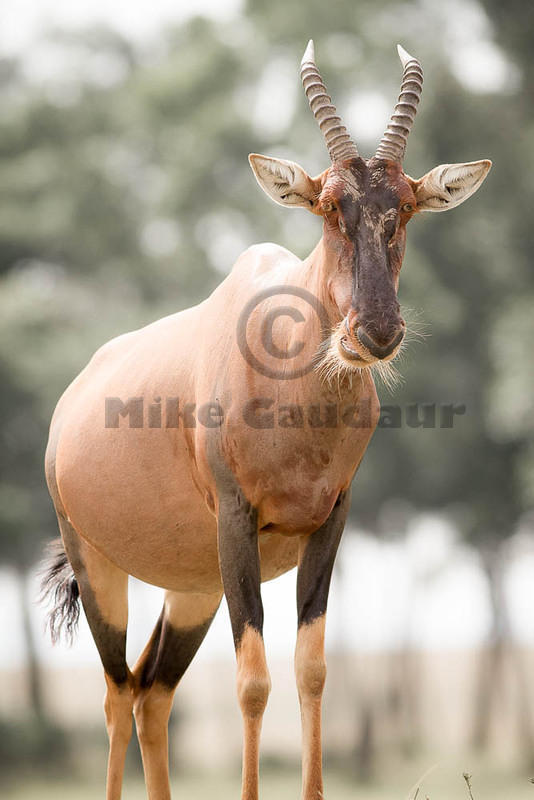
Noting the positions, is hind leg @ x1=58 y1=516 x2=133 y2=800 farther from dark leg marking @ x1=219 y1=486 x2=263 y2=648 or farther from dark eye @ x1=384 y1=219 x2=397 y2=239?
dark eye @ x1=384 y1=219 x2=397 y2=239

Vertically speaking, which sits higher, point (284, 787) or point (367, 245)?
point (367, 245)

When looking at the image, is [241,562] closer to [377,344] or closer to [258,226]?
[377,344]

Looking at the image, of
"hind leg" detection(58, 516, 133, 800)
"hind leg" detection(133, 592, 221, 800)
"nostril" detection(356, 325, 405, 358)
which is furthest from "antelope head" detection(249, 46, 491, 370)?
"hind leg" detection(133, 592, 221, 800)

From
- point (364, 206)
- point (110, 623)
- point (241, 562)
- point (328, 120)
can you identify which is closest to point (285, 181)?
point (328, 120)

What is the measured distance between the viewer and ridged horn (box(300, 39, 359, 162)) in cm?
566

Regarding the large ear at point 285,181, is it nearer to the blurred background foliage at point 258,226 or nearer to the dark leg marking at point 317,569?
the dark leg marking at point 317,569

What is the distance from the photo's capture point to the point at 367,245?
5.46 m

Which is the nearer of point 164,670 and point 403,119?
point 403,119

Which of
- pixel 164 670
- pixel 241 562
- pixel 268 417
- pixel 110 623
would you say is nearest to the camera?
pixel 241 562

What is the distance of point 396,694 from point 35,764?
304 inches

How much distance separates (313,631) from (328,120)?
2.55 metres

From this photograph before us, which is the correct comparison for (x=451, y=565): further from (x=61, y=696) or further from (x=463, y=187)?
(x=463, y=187)

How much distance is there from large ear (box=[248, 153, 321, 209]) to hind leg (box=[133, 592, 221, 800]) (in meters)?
2.76

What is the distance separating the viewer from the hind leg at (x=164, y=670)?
24.1 ft
